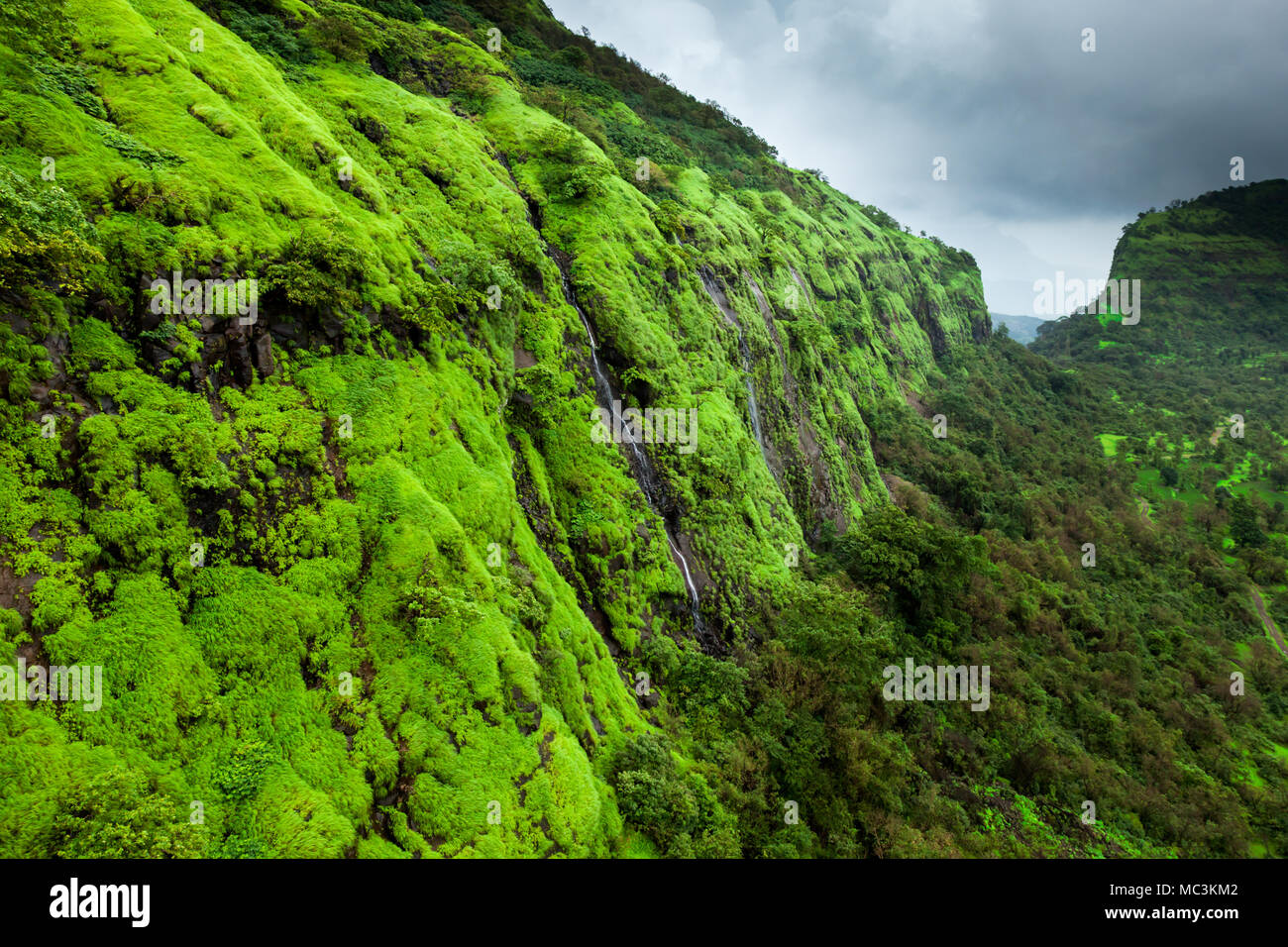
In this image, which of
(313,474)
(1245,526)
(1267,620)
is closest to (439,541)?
(313,474)

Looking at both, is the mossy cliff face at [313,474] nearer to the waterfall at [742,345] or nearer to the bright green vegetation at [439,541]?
the bright green vegetation at [439,541]

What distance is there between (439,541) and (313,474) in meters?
2.64

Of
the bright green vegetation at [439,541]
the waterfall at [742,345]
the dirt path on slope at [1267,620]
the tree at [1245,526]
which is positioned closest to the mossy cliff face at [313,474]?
the bright green vegetation at [439,541]

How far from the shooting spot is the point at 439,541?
1106cm

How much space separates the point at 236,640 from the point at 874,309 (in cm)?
6870

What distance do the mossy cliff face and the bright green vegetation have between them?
0.06m

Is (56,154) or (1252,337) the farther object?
(1252,337)

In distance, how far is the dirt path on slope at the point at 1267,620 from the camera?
41.9 m

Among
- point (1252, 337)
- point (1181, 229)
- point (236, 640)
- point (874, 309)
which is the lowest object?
point (236, 640)

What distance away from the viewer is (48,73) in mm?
11008

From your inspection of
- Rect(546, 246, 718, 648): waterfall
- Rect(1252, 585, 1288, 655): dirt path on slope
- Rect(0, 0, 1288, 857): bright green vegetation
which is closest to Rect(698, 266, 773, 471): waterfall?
Rect(0, 0, 1288, 857): bright green vegetation

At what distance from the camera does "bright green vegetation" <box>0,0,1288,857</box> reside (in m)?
8.00
